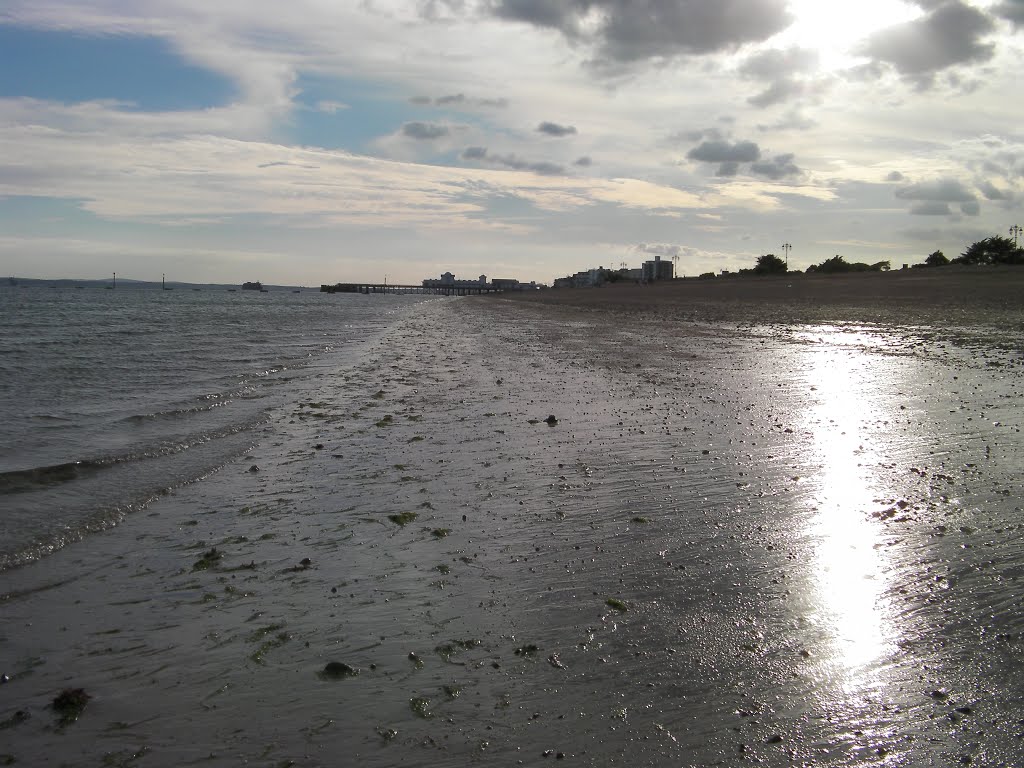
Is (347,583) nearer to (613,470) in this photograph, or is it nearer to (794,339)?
(613,470)

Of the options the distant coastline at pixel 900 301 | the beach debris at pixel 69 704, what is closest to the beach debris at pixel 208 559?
the beach debris at pixel 69 704

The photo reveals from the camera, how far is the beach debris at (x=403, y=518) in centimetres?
708

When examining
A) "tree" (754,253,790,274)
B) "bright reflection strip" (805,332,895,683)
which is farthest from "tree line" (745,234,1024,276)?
"bright reflection strip" (805,332,895,683)

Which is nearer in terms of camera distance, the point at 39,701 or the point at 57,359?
the point at 39,701

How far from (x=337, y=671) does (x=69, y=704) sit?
1455mm

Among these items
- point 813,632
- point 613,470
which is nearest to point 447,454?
point 613,470

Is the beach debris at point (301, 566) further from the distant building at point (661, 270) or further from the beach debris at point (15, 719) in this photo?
the distant building at point (661, 270)

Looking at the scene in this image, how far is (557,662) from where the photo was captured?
14.1ft

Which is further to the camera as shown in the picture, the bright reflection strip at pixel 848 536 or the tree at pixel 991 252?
the tree at pixel 991 252

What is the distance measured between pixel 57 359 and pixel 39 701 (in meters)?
24.8

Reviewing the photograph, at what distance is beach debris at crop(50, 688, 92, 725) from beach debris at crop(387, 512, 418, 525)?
10.8 ft

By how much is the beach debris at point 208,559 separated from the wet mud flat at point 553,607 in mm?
30

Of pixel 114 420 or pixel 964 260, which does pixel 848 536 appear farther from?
pixel 964 260

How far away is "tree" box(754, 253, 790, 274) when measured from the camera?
10741 centimetres
